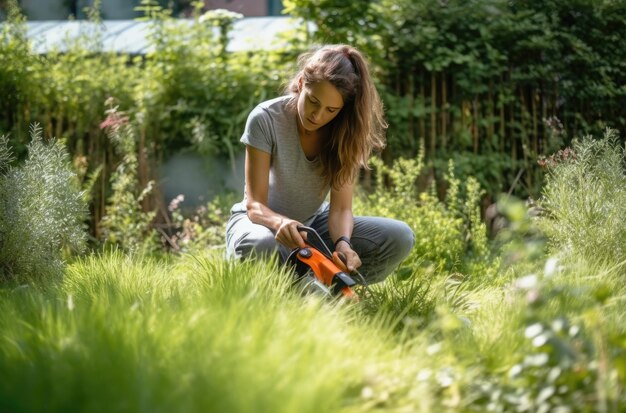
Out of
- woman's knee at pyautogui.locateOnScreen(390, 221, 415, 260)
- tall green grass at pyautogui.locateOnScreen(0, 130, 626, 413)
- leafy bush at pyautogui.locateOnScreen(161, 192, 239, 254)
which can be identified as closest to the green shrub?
leafy bush at pyautogui.locateOnScreen(161, 192, 239, 254)

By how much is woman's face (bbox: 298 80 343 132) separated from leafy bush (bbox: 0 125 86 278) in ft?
4.14

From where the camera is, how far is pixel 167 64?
21.8 ft

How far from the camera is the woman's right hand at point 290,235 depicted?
335 cm

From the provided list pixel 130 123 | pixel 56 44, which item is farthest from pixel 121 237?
pixel 56 44

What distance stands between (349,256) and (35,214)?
1459mm

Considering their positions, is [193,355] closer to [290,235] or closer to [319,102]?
[290,235]

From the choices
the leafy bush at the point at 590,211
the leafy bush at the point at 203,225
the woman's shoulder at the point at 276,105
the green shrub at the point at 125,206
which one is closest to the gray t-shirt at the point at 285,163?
the woman's shoulder at the point at 276,105

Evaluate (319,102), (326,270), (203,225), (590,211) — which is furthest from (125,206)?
(590,211)

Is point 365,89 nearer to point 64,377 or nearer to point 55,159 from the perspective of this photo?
point 55,159

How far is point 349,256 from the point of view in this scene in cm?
351

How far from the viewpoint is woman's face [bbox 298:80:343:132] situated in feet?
11.6

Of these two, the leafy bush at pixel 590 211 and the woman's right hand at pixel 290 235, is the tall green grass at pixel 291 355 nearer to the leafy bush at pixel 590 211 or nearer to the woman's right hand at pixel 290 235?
the woman's right hand at pixel 290 235

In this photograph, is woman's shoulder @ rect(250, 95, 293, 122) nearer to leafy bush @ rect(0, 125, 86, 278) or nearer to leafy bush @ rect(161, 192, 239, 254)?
leafy bush @ rect(0, 125, 86, 278)

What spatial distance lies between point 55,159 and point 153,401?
2.46 m
